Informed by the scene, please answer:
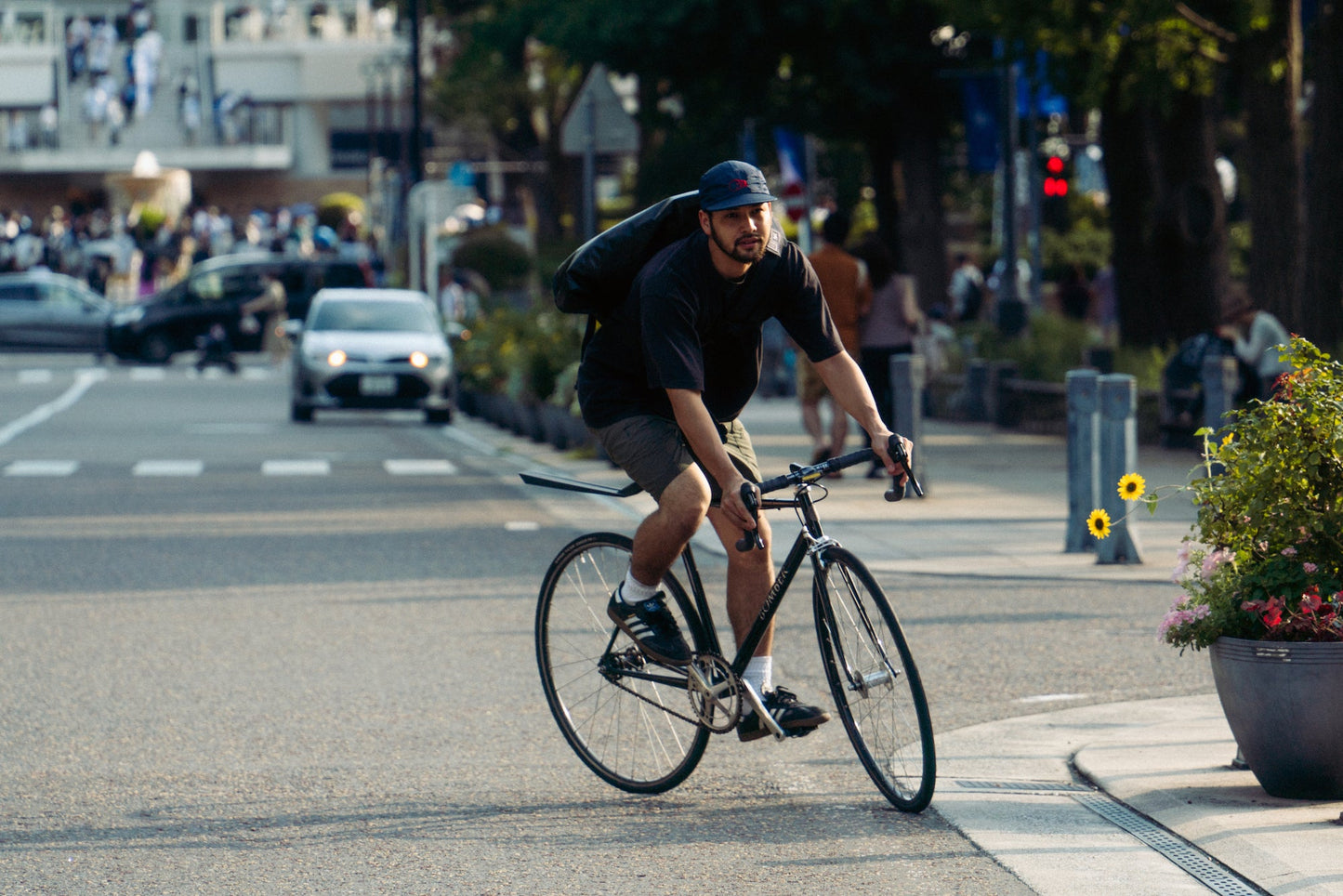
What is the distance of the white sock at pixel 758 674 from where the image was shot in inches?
239

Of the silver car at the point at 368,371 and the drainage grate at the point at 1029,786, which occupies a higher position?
the silver car at the point at 368,371

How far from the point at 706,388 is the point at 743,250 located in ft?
1.75

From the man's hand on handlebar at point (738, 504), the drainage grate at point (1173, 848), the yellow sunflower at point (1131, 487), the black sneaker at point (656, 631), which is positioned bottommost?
the drainage grate at point (1173, 848)

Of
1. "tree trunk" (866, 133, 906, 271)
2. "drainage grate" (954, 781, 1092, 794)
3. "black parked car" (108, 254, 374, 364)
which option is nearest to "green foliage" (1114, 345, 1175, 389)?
"tree trunk" (866, 133, 906, 271)

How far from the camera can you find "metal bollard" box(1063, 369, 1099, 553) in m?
11.6

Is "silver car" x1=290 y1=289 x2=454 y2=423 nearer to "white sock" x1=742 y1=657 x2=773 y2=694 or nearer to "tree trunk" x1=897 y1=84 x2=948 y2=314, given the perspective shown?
"tree trunk" x1=897 y1=84 x2=948 y2=314

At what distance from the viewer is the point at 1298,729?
5.78 m

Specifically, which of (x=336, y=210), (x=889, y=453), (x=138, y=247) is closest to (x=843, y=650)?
(x=889, y=453)

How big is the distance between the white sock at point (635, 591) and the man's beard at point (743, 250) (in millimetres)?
987

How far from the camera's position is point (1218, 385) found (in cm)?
1371

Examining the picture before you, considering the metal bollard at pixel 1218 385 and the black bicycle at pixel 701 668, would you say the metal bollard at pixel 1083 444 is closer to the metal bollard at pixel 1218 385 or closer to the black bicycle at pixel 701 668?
the metal bollard at pixel 1218 385

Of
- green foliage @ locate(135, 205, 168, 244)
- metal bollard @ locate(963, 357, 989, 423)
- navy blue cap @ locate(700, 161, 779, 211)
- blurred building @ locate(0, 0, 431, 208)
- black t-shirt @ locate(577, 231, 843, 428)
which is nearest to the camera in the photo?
navy blue cap @ locate(700, 161, 779, 211)

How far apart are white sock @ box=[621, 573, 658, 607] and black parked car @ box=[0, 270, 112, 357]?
3777cm

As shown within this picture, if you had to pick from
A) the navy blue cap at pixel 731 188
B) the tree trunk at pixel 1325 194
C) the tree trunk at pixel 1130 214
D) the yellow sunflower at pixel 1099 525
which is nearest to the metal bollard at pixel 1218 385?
the tree trunk at pixel 1325 194
